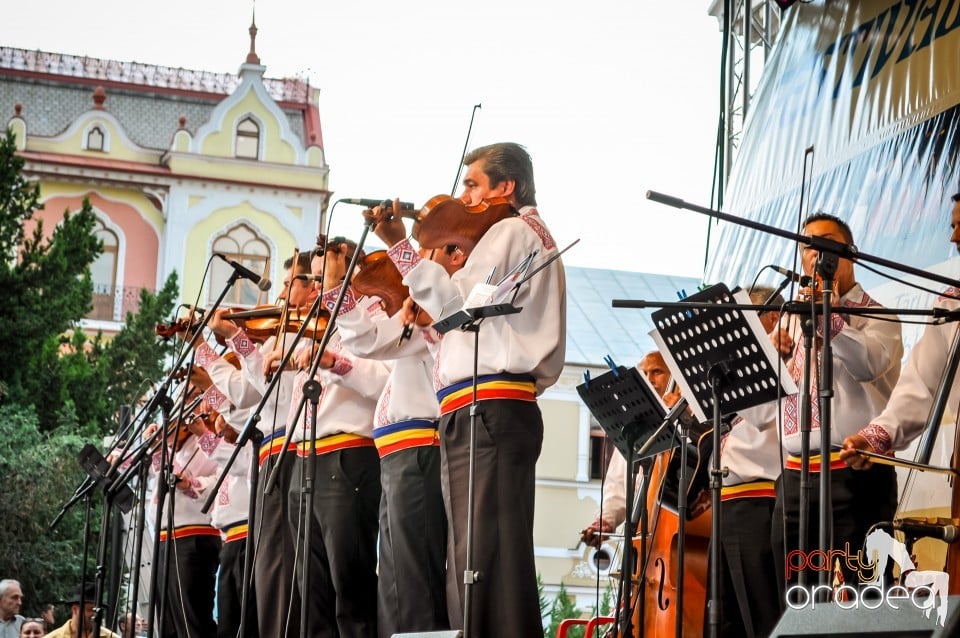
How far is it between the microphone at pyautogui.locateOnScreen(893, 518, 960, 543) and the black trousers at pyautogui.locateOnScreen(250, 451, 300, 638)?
2.78m

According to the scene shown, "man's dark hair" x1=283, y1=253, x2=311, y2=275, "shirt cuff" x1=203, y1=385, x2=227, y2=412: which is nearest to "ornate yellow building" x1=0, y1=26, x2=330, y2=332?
"shirt cuff" x1=203, y1=385, x2=227, y2=412

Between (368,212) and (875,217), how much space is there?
3145 mm

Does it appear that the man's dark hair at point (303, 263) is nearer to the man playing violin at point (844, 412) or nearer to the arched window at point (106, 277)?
the man playing violin at point (844, 412)

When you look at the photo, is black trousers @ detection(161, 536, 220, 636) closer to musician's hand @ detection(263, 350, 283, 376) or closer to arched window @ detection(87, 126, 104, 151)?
musician's hand @ detection(263, 350, 283, 376)

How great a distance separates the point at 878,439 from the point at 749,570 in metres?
1.02

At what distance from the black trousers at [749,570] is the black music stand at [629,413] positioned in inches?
16.6

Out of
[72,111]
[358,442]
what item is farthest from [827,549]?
[72,111]

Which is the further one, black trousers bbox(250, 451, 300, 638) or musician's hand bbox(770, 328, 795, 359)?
black trousers bbox(250, 451, 300, 638)

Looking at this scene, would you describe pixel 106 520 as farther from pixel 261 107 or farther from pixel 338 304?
pixel 261 107

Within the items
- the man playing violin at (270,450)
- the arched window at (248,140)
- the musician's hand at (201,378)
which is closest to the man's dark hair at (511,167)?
the man playing violin at (270,450)

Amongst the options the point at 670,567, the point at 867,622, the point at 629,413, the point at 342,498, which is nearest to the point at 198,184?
the point at 342,498

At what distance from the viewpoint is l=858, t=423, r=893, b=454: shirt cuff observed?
15.2 ft

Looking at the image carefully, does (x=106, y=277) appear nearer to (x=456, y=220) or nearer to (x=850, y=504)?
(x=456, y=220)

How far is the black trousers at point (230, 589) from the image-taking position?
699cm
